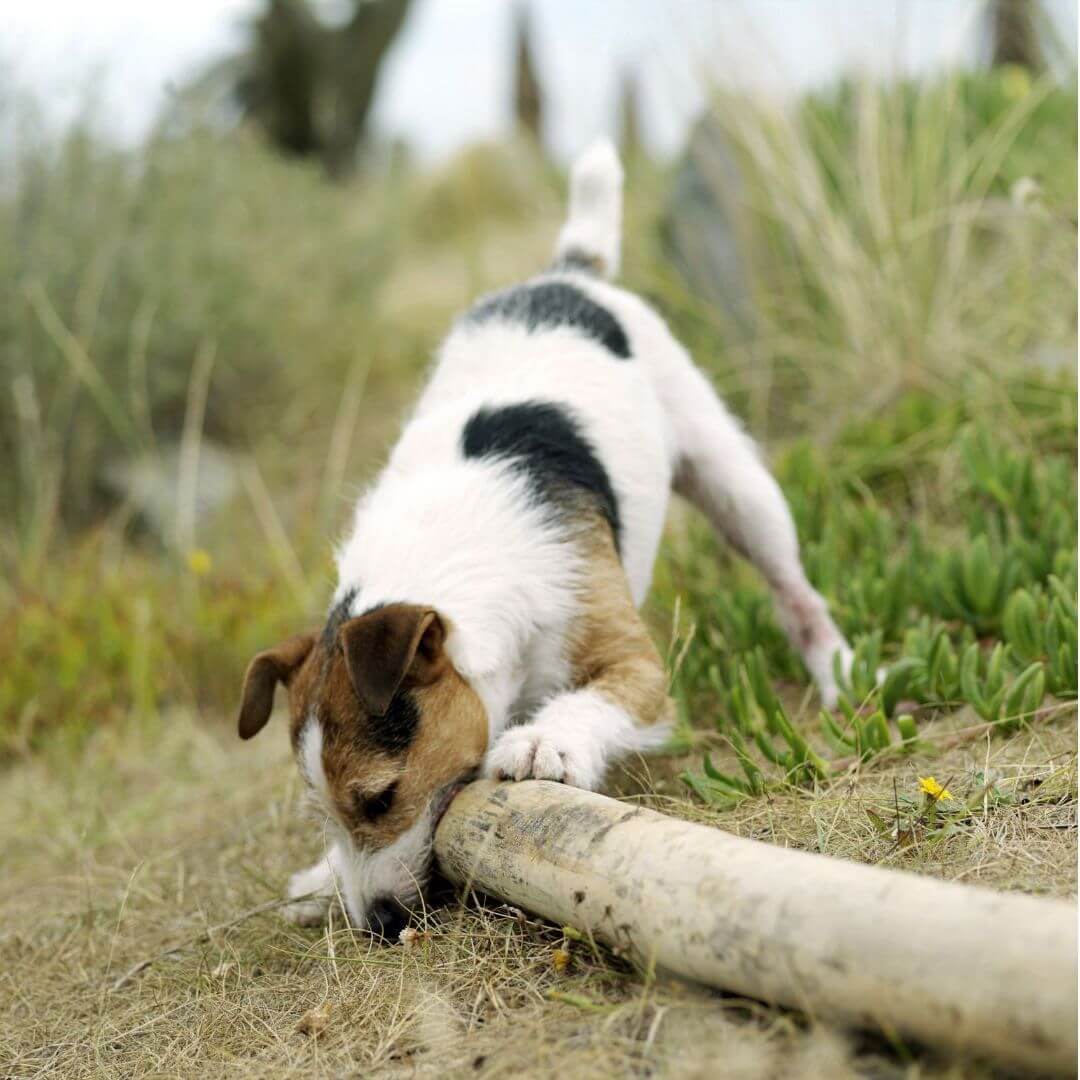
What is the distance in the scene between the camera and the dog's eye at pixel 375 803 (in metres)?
2.89

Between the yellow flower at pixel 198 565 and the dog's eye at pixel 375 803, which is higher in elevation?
the dog's eye at pixel 375 803

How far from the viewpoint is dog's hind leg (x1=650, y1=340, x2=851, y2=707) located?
4352mm

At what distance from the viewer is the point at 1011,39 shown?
12703mm

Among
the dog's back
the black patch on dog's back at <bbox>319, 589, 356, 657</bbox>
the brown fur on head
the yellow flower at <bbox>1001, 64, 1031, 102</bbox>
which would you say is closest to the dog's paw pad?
the brown fur on head

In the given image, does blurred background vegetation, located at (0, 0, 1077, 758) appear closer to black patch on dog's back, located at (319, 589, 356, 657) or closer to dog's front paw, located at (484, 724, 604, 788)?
dog's front paw, located at (484, 724, 604, 788)

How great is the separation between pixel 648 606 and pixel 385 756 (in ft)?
7.05

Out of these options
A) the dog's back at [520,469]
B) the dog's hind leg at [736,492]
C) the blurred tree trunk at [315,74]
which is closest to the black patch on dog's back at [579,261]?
the dog's back at [520,469]

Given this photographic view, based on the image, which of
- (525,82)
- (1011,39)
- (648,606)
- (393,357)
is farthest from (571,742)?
(525,82)

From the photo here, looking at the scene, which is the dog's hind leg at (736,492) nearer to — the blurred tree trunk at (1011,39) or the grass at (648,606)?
the grass at (648,606)

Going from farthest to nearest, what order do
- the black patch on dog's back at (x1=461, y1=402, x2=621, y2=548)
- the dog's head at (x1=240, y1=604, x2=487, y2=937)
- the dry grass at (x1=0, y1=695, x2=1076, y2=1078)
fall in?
the black patch on dog's back at (x1=461, y1=402, x2=621, y2=548) < the dog's head at (x1=240, y1=604, x2=487, y2=937) < the dry grass at (x1=0, y1=695, x2=1076, y2=1078)

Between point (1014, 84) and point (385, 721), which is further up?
point (1014, 84)

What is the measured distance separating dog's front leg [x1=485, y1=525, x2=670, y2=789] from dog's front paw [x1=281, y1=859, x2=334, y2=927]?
0.61 meters

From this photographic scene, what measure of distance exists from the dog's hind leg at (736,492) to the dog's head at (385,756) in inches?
66.2

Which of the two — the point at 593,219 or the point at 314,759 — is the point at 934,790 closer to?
the point at 314,759
